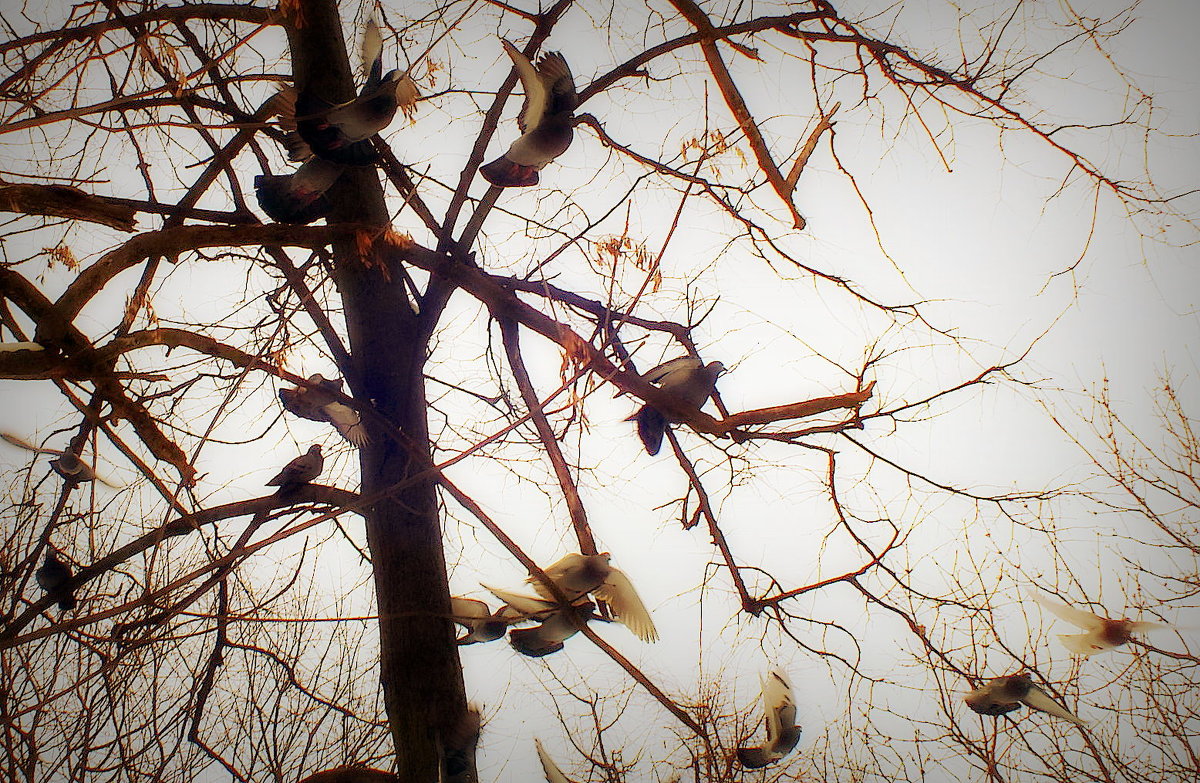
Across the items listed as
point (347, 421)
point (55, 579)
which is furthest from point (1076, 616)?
point (55, 579)

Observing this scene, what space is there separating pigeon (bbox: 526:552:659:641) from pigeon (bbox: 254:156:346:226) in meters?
1.04

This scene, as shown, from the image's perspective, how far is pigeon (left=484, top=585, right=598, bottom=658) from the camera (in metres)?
1.60

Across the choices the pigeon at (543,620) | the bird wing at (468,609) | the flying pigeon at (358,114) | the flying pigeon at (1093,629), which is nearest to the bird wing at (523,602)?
the pigeon at (543,620)

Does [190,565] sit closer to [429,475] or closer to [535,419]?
[429,475]

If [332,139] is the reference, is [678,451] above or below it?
below

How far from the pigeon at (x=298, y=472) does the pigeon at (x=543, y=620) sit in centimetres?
54

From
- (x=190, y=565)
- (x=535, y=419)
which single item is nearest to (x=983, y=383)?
(x=535, y=419)

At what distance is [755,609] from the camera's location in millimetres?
1918

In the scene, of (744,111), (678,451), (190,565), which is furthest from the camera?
(190,565)

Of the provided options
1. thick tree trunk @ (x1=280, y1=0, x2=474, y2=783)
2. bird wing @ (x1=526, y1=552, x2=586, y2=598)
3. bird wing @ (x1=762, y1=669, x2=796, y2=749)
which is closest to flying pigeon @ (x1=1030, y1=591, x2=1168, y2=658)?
bird wing @ (x1=762, y1=669, x2=796, y2=749)

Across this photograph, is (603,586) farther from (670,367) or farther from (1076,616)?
(1076,616)

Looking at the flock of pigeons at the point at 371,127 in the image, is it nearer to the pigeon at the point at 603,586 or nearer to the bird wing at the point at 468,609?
the pigeon at the point at 603,586

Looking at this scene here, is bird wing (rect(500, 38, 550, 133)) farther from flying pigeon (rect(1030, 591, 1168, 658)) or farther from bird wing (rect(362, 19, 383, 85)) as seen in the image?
flying pigeon (rect(1030, 591, 1168, 658))

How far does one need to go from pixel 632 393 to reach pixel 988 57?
50.2 inches
